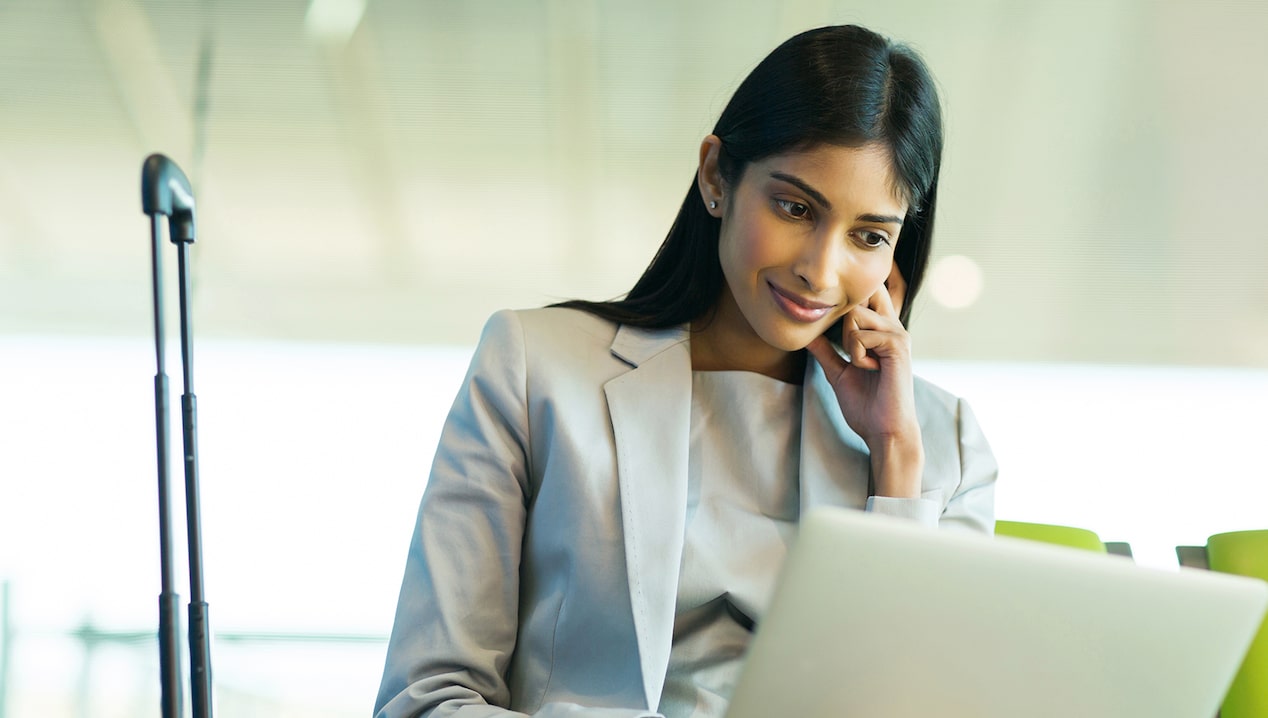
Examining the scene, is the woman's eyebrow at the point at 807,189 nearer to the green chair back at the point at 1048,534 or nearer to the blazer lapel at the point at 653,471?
the blazer lapel at the point at 653,471

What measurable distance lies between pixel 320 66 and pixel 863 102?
291cm

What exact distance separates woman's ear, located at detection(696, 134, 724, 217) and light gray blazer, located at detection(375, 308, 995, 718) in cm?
22

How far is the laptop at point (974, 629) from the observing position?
678 mm

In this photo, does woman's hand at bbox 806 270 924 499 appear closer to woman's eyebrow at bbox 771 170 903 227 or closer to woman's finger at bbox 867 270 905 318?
woman's finger at bbox 867 270 905 318

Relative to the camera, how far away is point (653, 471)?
1.30m

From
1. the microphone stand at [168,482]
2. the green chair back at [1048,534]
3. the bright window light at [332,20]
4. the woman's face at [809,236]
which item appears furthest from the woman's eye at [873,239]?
the bright window light at [332,20]

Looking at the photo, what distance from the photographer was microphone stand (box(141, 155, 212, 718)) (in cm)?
107

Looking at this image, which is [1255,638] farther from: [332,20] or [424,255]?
[332,20]

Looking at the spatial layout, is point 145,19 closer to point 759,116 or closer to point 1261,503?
point 759,116

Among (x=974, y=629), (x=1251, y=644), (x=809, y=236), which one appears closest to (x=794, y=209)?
(x=809, y=236)

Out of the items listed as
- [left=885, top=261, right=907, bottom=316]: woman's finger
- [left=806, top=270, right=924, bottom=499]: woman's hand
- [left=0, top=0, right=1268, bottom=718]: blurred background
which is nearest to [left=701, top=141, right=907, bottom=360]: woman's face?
[left=806, top=270, right=924, bottom=499]: woman's hand

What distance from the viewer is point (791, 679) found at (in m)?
0.71

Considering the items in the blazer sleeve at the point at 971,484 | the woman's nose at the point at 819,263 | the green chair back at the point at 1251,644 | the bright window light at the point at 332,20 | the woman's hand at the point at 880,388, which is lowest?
the green chair back at the point at 1251,644

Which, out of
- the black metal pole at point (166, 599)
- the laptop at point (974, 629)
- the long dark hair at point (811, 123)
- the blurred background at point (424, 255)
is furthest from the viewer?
the blurred background at point (424, 255)
